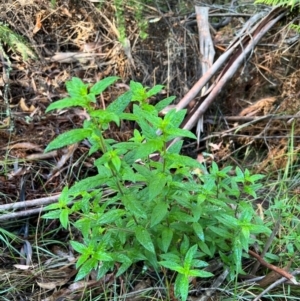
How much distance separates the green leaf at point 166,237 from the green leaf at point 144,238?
72 millimetres

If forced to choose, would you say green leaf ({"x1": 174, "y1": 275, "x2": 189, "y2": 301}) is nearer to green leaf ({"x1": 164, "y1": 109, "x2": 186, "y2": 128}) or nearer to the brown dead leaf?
green leaf ({"x1": 164, "y1": 109, "x2": 186, "y2": 128})

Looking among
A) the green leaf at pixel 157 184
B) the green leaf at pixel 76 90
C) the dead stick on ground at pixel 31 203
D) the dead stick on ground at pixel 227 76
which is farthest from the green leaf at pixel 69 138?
the dead stick on ground at pixel 227 76

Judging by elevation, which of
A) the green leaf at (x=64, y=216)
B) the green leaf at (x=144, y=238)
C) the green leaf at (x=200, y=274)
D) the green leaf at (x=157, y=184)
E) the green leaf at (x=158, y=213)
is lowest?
the green leaf at (x=200, y=274)

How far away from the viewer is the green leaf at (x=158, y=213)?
60.2 inches

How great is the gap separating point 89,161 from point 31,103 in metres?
0.61

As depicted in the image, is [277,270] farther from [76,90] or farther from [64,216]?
[76,90]

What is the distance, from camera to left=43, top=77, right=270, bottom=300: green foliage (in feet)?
4.79

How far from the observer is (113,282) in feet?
6.10

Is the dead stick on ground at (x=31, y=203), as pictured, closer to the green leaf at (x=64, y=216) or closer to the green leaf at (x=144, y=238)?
the green leaf at (x=64, y=216)

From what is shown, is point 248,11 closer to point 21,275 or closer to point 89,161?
point 89,161

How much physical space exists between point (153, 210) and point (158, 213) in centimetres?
3

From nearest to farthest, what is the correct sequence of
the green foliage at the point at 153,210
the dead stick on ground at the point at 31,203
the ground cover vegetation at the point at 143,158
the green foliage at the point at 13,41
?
the green foliage at the point at 153,210, the ground cover vegetation at the point at 143,158, the dead stick on ground at the point at 31,203, the green foliage at the point at 13,41

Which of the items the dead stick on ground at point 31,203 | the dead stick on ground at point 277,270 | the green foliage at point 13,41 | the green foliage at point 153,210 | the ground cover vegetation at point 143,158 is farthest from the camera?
the green foliage at point 13,41

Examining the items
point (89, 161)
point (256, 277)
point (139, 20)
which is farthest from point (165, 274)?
point (139, 20)
